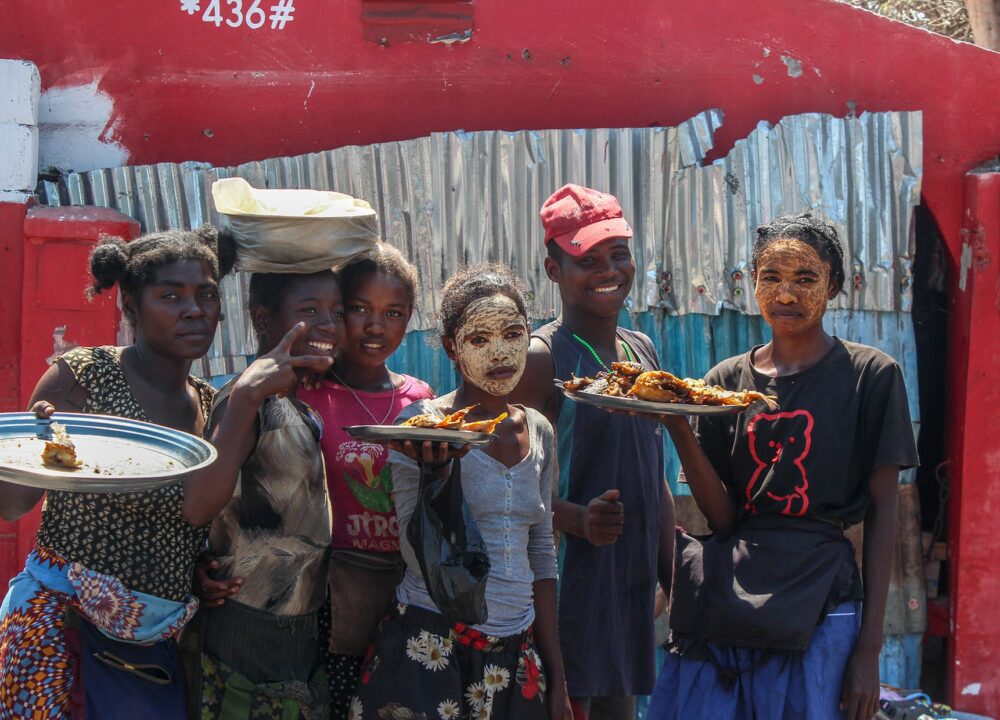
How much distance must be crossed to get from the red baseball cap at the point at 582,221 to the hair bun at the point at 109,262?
54.3 inches

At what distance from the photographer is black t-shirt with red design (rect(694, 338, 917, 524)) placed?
3.27 meters

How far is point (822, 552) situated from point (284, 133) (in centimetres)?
354

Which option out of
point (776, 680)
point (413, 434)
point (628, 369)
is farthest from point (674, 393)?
point (776, 680)

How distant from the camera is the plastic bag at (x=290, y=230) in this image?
329 centimetres

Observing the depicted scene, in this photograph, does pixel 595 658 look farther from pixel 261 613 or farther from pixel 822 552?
pixel 261 613

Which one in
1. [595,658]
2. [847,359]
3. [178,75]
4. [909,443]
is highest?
[178,75]

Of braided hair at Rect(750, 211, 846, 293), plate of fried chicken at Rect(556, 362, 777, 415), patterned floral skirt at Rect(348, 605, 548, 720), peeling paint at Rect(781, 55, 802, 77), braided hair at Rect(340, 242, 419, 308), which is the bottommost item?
patterned floral skirt at Rect(348, 605, 548, 720)

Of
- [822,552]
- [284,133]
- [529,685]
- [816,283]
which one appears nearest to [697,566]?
[822,552]

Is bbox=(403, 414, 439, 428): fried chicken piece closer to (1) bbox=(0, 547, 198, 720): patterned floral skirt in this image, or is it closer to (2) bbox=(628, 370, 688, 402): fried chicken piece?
(2) bbox=(628, 370, 688, 402): fried chicken piece

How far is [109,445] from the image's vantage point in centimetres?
291

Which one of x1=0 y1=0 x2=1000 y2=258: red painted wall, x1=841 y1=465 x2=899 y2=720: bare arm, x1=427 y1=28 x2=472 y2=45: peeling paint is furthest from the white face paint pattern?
x1=427 y1=28 x2=472 y2=45: peeling paint

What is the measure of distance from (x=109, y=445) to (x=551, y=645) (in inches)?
51.9

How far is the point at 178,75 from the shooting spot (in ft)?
18.7

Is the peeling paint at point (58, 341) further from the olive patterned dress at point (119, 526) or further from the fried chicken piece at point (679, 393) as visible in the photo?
the fried chicken piece at point (679, 393)
